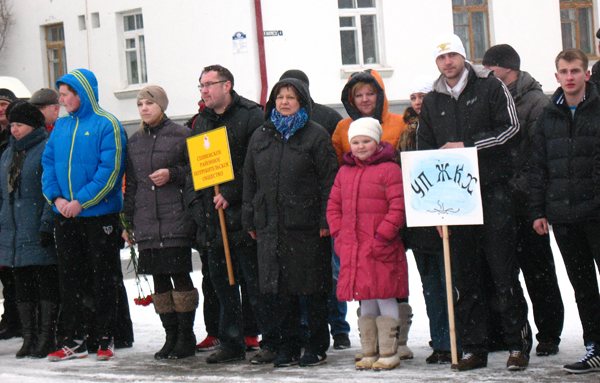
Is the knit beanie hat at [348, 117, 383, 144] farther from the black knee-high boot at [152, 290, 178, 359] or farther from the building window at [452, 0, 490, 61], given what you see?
the building window at [452, 0, 490, 61]

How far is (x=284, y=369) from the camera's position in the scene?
5.91 meters

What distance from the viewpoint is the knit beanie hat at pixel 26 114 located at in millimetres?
7207

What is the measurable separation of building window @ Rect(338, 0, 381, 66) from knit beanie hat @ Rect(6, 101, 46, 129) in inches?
393

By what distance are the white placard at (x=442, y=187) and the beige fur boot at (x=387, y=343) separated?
70 cm

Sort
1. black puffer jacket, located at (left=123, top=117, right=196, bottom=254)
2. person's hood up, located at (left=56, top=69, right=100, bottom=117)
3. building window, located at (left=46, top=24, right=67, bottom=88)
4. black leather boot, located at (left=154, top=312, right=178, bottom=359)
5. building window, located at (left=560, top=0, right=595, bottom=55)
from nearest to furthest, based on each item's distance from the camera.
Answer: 1. black puffer jacket, located at (left=123, top=117, right=196, bottom=254)
2. black leather boot, located at (left=154, top=312, right=178, bottom=359)
3. person's hood up, located at (left=56, top=69, right=100, bottom=117)
4. building window, located at (left=560, top=0, right=595, bottom=55)
5. building window, located at (left=46, top=24, right=67, bottom=88)

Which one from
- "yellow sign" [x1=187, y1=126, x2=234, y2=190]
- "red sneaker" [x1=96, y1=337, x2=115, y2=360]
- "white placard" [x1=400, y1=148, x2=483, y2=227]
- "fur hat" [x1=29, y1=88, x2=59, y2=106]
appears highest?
"fur hat" [x1=29, y1=88, x2=59, y2=106]

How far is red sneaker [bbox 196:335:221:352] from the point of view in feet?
22.7

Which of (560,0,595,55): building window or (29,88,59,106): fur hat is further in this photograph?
(560,0,595,55): building window

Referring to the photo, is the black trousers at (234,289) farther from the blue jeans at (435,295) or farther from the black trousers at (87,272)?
the blue jeans at (435,295)

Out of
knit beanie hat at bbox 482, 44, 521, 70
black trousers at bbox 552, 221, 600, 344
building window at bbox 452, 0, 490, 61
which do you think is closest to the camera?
black trousers at bbox 552, 221, 600, 344

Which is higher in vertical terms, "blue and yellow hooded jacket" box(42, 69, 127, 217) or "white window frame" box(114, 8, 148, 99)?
"white window frame" box(114, 8, 148, 99)

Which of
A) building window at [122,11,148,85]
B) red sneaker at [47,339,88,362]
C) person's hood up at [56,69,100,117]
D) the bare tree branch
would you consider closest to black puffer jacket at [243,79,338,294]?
person's hood up at [56,69,100,117]

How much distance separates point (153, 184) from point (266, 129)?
1.04 m

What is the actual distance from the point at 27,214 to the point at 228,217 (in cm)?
190
